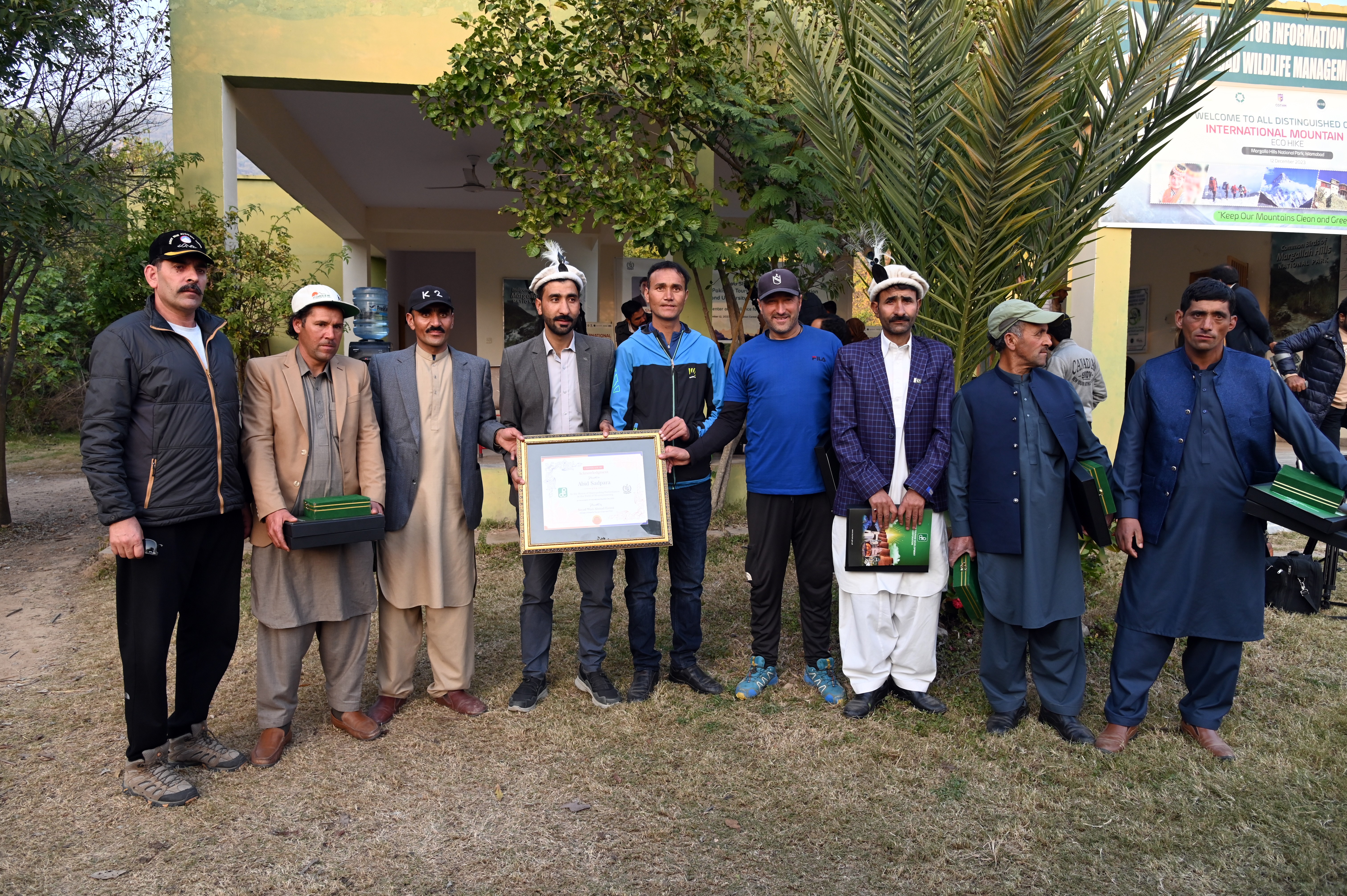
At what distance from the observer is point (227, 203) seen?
27.8 ft

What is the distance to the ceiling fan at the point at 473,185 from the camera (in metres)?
12.0

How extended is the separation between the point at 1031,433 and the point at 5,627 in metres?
6.78

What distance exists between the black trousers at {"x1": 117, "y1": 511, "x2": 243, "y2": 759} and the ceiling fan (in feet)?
22.5

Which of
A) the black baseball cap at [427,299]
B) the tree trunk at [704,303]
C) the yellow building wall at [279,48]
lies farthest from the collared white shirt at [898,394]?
the yellow building wall at [279,48]

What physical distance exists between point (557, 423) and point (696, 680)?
1.57m

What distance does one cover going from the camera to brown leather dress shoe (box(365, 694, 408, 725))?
4410 millimetres

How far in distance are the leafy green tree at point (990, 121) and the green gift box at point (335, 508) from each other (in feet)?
10.6

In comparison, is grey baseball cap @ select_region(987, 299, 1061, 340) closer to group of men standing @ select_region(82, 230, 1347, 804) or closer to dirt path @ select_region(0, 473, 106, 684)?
group of men standing @ select_region(82, 230, 1347, 804)

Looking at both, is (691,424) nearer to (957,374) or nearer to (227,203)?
(957,374)

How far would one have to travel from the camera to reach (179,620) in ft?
12.7

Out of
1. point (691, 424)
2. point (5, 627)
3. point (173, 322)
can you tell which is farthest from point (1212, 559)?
point (5, 627)

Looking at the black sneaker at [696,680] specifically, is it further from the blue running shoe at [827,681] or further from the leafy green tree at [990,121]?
the leafy green tree at [990,121]

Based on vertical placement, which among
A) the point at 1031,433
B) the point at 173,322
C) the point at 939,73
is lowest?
the point at 1031,433

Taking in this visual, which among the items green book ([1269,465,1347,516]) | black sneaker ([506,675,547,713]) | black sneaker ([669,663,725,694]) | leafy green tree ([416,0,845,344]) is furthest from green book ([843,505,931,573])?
leafy green tree ([416,0,845,344])
